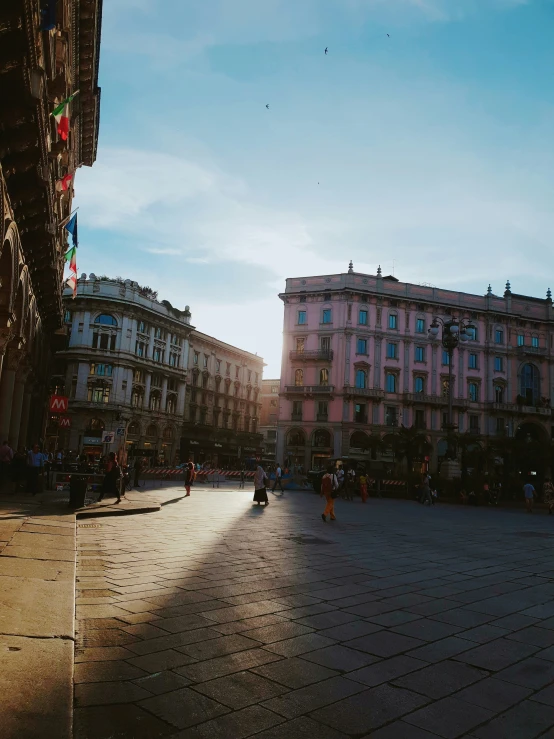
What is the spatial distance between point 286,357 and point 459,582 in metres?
47.5

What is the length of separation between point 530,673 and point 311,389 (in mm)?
48306

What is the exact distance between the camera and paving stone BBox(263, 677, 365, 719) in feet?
12.1

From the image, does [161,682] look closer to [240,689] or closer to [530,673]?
[240,689]

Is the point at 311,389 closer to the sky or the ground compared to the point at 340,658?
closer to the sky

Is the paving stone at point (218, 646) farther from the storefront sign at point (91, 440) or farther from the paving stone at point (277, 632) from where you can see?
the storefront sign at point (91, 440)

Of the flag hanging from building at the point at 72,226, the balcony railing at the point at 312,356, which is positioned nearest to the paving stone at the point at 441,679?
the flag hanging from building at the point at 72,226

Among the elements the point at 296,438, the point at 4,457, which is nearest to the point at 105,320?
the point at 296,438

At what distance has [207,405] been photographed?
224 feet

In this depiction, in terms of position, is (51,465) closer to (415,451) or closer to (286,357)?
(415,451)

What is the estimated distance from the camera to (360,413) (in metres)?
52.1

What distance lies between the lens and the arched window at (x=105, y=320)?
181 ft

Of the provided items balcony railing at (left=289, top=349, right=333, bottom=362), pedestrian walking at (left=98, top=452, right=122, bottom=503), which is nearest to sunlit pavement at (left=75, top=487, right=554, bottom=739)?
pedestrian walking at (left=98, top=452, right=122, bottom=503)

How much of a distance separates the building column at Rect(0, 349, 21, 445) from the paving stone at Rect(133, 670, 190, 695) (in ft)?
54.6

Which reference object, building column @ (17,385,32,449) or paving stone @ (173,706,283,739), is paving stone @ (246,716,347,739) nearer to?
paving stone @ (173,706,283,739)
